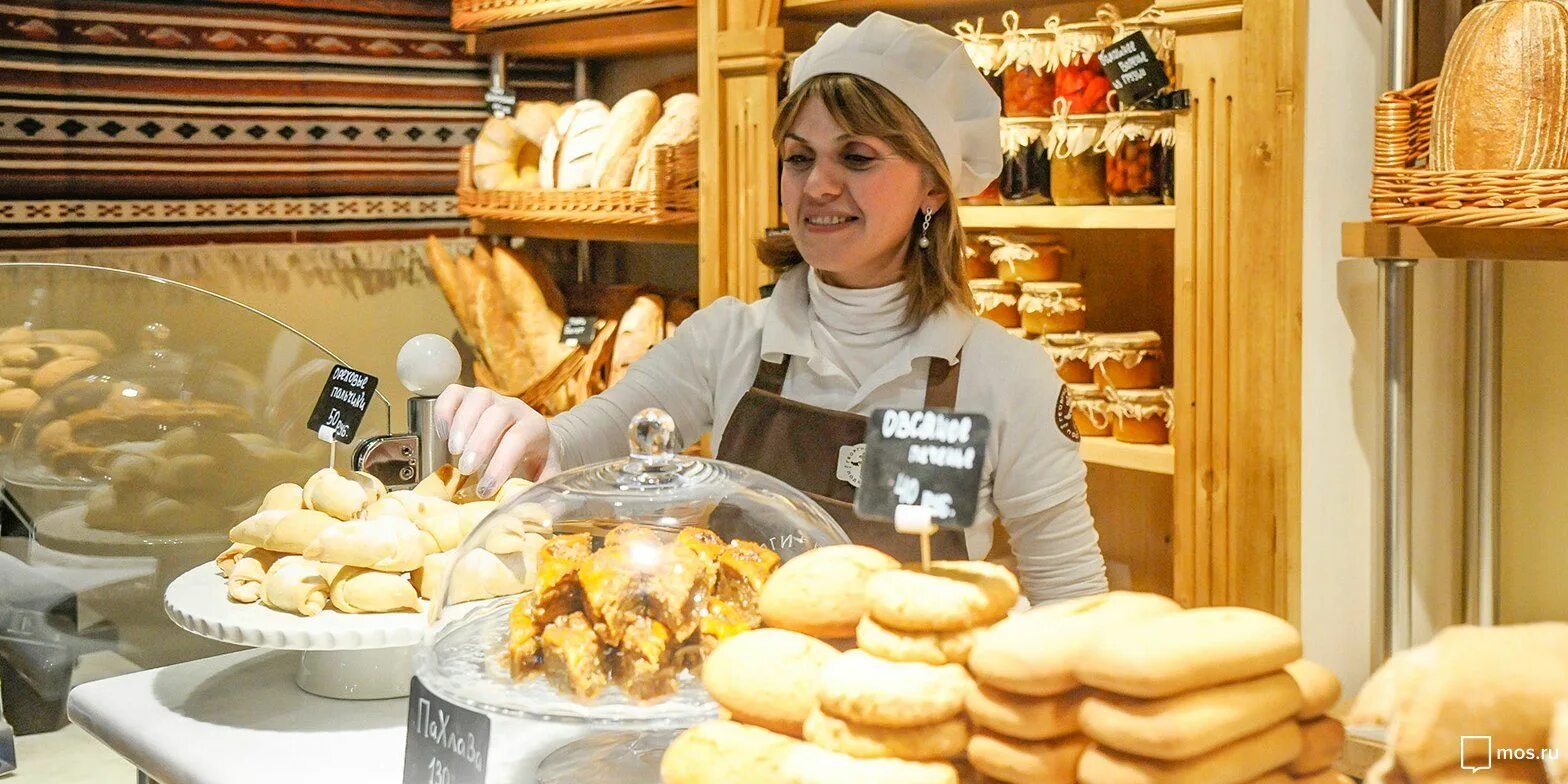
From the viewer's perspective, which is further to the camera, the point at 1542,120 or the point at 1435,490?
the point at 1435,490

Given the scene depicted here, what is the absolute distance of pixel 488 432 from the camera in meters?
1.47

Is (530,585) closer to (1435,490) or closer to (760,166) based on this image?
(1435,490)

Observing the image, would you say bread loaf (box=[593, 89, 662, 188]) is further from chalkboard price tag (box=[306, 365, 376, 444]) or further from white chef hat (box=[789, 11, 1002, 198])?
chalkboard price tag (box=[306, 365, 376, 444])

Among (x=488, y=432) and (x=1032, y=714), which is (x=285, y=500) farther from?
(x=1032, y=714)

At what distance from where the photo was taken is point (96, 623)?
1752 mm

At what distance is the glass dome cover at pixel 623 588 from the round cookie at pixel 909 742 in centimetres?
23

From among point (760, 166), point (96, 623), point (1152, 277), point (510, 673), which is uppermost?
point (760, 166)

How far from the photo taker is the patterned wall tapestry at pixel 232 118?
10.1ft

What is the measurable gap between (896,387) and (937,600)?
3.36 ft

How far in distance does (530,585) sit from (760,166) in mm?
1782

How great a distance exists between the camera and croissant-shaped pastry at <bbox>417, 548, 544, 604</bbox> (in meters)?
1.18

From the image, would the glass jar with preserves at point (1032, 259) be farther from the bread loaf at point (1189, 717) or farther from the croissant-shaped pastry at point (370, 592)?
the bread loaf at point (1189, 717)

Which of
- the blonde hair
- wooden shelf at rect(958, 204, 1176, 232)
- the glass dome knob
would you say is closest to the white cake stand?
the glass dome knob

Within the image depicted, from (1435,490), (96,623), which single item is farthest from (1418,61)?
(96,623)
